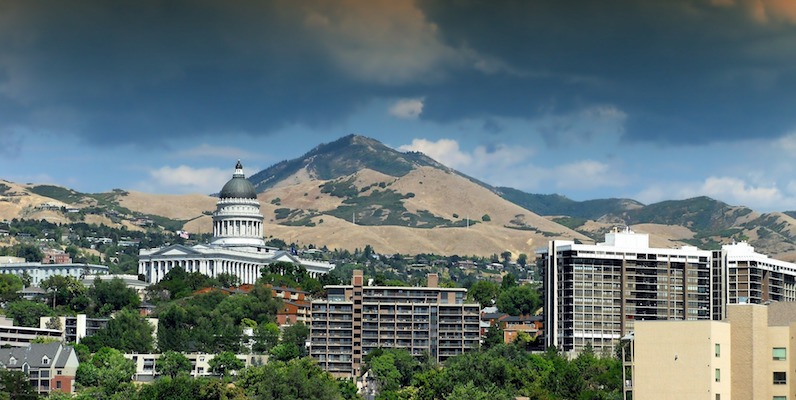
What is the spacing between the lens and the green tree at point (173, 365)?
196750mm

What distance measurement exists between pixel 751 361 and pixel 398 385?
111 m

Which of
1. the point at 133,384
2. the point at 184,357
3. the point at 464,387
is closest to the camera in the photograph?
the point at 464,387

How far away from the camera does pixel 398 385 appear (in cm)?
18588

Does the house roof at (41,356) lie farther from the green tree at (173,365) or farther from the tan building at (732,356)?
the tan building at (732,356)

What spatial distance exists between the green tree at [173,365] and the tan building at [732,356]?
123 metres

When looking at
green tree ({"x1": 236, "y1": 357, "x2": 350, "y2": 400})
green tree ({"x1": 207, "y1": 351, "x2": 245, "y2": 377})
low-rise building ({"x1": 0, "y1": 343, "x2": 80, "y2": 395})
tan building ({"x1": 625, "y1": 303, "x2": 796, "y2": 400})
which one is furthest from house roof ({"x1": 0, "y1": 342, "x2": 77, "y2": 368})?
tan building ({"x1": 625, "y1": 303, "x2": 796, "y2": 400})

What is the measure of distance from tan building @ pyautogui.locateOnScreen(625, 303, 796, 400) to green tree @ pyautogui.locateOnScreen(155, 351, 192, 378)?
123489 mm

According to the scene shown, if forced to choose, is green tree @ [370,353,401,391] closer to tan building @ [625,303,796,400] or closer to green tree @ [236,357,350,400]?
green tree @ [236,357,350,400]

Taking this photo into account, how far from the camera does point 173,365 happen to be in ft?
646

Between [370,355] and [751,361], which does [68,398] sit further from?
[751,361]

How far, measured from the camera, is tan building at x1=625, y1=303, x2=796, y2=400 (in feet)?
249

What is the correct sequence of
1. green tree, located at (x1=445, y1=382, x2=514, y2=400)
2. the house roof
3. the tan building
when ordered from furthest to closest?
the house roof → green tree, located at (x1=445, y1=382, x2=514, y2=400) → the tan building

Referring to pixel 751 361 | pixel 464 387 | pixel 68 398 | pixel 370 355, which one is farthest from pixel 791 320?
pixel 370 355

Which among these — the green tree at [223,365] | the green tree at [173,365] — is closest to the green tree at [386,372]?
the green tree at [223,365]
